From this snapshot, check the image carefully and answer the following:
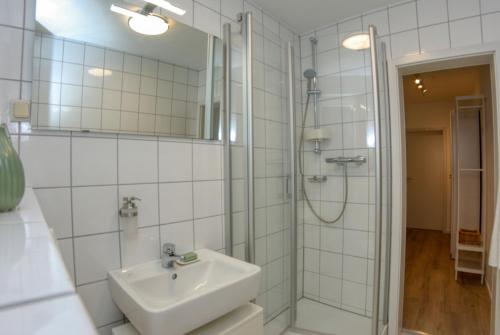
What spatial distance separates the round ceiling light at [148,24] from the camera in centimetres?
129

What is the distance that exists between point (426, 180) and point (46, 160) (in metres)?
5.98

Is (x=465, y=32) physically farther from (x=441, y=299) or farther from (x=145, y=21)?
(x=441, y=299)

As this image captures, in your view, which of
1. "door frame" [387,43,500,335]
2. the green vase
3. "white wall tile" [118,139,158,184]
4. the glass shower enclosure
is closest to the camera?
the green vase

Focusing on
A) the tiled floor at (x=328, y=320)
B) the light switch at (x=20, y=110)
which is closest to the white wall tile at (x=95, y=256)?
the light switch at (x=20, y=110)

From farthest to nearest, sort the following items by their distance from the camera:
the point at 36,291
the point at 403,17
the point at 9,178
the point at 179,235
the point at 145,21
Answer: the point at 403,17
the point at 179,235
the point at 145,21
the point at 9,178
the point at 36,291

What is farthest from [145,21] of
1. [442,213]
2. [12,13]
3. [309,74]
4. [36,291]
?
[442,213]

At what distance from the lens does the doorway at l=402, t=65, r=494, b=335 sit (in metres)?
2.36

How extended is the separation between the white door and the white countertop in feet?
20.0

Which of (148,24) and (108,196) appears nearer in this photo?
(108,196)

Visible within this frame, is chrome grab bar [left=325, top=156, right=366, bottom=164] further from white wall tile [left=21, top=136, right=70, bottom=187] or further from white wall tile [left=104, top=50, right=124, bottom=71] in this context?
white wall tile [left=21, top=136, right=70, bottom=187]

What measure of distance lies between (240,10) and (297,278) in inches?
75.7

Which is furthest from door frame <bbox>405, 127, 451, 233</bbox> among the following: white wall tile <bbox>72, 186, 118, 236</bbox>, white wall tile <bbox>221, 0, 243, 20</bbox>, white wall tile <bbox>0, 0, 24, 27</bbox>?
white wall tile <bbox>0, 0, 24, 27</bbox>

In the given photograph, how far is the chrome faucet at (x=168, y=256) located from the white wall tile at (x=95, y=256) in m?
0.19

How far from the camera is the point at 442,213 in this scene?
5.18 m
